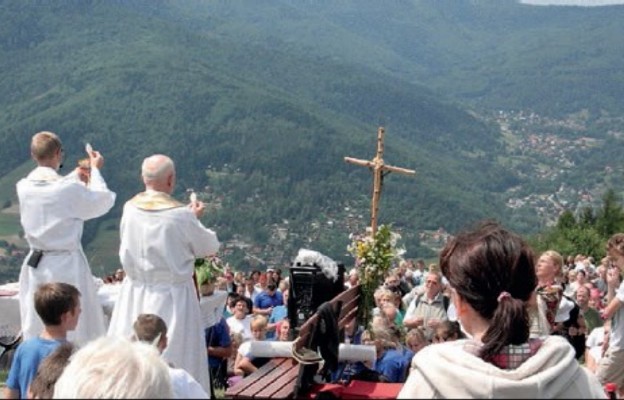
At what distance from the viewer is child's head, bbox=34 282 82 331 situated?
201 inches

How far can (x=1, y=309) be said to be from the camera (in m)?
7.75

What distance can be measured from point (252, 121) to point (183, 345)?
18803 cm

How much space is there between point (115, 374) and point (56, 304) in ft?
8.31

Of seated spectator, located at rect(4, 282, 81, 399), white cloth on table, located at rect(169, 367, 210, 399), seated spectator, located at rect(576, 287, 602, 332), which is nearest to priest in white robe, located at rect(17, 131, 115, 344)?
seated spectator, located at rect(4, 282, 81, 399)

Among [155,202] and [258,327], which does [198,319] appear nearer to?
[155,202]

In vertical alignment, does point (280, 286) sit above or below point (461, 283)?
below

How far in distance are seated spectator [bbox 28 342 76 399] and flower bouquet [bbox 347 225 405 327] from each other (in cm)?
417

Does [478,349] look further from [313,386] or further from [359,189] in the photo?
[359,189]

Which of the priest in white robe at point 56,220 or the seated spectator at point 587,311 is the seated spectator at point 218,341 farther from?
the seated spectator at point 587,311

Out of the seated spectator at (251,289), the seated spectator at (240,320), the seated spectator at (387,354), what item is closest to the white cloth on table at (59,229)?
the seated spectator at (387,354)

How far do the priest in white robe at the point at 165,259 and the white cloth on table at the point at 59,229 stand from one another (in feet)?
1.50

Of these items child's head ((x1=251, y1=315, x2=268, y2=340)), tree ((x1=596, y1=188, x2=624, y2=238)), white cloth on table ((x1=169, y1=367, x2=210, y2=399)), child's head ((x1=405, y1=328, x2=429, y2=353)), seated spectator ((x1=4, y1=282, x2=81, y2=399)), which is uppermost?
white cloth on table ((x1=169, y1=367, x2=210, y2=399))

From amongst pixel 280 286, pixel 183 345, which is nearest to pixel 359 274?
pixel 183 345

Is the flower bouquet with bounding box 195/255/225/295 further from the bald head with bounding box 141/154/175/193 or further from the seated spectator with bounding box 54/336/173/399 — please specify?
the seated spectator with bounding box 54/336/173/399
